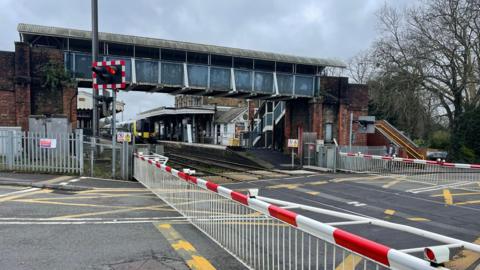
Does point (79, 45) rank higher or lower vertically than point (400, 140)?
higher

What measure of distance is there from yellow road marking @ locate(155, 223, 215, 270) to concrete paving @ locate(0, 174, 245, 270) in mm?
25

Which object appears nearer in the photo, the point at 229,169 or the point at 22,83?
the point at 22,83

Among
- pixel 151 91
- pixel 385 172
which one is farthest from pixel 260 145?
pixel 385 172

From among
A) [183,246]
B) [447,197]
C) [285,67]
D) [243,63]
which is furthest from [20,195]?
[285,67]

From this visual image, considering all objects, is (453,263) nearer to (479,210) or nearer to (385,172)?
(479,210)

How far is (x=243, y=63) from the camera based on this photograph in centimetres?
2711

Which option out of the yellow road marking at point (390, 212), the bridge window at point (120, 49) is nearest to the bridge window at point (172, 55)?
the bridge window at point (120, 49)

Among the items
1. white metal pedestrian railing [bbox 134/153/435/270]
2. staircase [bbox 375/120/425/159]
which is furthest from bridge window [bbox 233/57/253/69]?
white metal pedestrian railing [bbox 134/153/435/270]

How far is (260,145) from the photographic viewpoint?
37.1m

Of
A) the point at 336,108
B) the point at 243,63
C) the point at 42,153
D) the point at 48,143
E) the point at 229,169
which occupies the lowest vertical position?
the point at 229,169

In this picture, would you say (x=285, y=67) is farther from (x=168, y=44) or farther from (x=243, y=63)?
(x=168, y=44)

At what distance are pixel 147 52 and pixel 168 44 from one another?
5.02 feet

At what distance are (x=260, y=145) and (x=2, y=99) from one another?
22131 millimetres

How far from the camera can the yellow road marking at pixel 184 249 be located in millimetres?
4846
